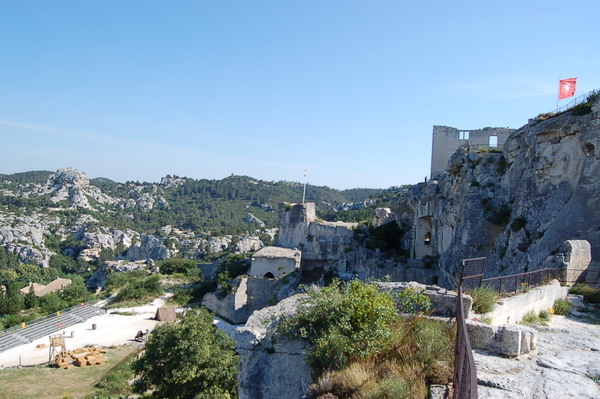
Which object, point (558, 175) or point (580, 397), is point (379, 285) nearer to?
point (580, 397)

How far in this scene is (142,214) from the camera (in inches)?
4808

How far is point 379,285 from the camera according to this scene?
7.10 metres

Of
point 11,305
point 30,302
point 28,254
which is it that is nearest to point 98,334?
point 11,305

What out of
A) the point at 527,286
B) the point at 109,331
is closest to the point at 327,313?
the point at 527,286

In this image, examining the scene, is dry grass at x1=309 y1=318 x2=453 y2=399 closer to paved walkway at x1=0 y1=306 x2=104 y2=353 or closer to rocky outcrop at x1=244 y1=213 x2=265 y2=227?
paved walkway at x1=0 y1=306 x2=104 y2=353

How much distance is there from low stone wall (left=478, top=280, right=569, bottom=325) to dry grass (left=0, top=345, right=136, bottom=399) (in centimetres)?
1748

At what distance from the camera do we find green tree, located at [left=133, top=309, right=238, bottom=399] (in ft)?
38.4

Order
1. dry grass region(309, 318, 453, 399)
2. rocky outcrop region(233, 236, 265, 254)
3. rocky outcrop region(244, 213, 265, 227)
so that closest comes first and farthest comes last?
dry grass region(309, 318, 453, 399), rocky outcrop region(233, 236, 265, 254), rocky outcrop region(244, 213, 265, 227)

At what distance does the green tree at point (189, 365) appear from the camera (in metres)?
11.7

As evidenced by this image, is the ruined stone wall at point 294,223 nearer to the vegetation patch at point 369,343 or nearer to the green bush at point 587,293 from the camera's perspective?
the green bush at point 587,293

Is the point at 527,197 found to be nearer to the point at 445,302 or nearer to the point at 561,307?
the point at 561,307

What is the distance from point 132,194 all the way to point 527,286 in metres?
142

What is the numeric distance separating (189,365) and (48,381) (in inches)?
473

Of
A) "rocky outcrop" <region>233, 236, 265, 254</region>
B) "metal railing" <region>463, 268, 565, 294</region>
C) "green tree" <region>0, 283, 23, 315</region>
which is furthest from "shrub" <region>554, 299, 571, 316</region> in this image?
"rocky outcrop" <region>233, 236, 265, 254</region>
